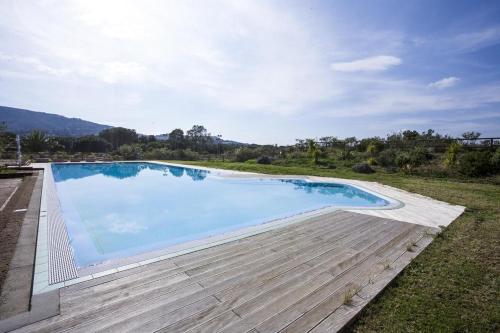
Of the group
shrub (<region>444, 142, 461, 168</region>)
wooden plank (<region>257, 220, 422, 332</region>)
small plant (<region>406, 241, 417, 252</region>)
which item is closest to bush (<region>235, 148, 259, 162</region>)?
shrub (<region>444, 142, 461, 168</region>)

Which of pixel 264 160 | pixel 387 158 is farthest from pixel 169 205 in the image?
pixel 387 158

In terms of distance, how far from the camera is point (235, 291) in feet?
7.95

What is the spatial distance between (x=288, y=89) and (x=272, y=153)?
7683 millimetres

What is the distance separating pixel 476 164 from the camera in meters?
10.7

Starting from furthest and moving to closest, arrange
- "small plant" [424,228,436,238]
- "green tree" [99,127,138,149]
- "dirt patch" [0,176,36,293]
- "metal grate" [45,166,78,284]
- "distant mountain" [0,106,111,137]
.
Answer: "distant mountain" [0,106,111,137]
"green tree" [99,127,138,149]
"small plant" [424,228,436,238]
"dirt patch" [0,176,36,293]
"metal grate" [45,166,78,284]

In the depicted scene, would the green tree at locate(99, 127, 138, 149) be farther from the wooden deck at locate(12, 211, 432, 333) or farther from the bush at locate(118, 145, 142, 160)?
the wooden deck at locate(12, 211, 432, 333)

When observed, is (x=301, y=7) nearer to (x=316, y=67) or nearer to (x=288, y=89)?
(x=316, y=67)

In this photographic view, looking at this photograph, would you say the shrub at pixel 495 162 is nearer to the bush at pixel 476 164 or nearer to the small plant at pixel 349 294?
the bush at pixel 476 164

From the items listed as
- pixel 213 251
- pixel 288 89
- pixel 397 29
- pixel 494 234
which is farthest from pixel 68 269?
pixel 288 89

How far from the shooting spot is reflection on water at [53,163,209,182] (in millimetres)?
13094

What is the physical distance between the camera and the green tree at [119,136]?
3981 cm

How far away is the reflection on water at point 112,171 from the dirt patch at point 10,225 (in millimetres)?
6821

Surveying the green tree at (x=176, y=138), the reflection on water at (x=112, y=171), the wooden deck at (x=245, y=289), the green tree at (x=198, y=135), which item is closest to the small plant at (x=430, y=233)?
the wooden deck at (x=245, y=289)

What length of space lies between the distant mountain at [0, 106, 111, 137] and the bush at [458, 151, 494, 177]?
80.1 meters
